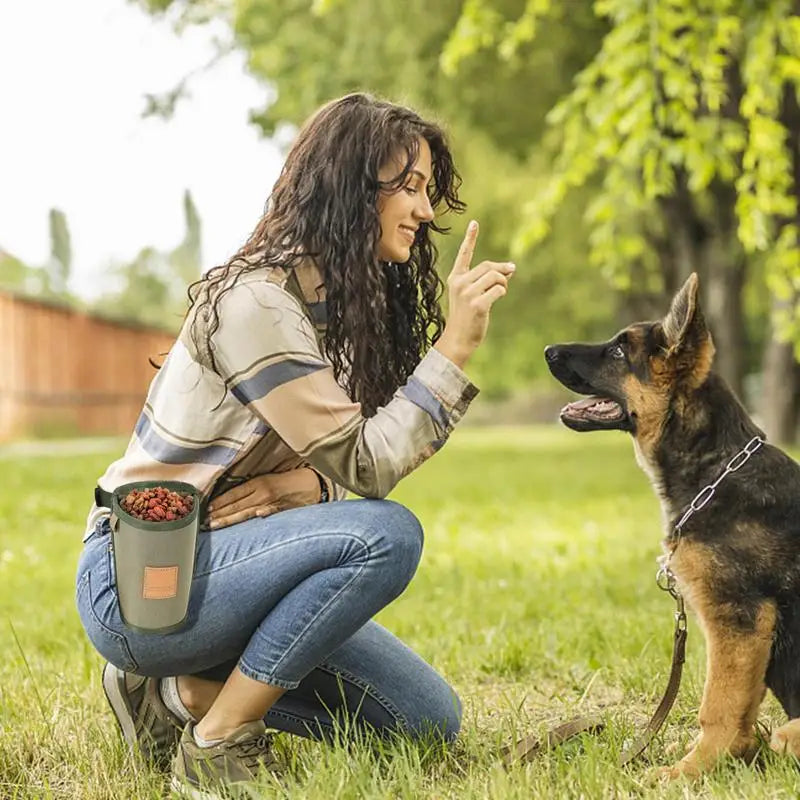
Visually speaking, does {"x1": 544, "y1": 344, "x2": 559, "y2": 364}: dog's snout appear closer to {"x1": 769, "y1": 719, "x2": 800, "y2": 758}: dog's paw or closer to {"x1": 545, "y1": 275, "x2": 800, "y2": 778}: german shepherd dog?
{"x1": 545, "y1": 275, "x2": 800, "y2": 778}: german shepherd dog

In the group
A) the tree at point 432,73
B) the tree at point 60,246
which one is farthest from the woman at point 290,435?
the tree at point 60,246

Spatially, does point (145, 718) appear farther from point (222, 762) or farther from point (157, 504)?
point (157, 504)

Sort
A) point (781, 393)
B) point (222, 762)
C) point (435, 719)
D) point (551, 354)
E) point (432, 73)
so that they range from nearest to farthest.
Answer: point (222, 762) → point (435, 719) → point (551, 354) → point (432, 73) → point (781, 393)

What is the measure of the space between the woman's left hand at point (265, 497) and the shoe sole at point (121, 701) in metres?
0.63

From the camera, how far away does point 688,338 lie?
3963 millimetres

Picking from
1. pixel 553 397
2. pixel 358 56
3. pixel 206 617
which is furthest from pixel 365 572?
pixel 553 397

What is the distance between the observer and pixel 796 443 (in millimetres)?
22078

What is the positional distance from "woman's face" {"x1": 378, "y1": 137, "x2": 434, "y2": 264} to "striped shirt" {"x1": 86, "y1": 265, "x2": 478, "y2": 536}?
0.30 m

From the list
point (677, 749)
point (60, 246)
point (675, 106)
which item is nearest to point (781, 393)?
point (675, 106)

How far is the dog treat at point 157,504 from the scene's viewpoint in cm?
328

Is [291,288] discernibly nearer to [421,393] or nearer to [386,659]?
[421,393]

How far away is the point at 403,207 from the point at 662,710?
5.77ft

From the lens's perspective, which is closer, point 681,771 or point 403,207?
point 681,771

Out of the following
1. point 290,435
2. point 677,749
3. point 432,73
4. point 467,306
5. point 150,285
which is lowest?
point 150,285
